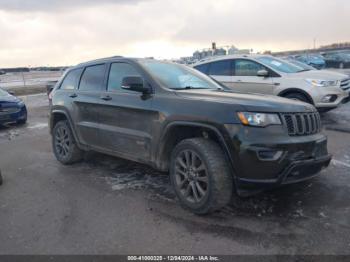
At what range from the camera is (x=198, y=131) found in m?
4.30

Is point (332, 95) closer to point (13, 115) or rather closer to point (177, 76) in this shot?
point (177, 76)

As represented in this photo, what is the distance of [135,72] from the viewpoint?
497 centimetres

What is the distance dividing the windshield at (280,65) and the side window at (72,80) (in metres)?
5.06

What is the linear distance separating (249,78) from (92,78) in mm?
4969

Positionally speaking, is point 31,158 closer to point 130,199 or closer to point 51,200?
point 51,200

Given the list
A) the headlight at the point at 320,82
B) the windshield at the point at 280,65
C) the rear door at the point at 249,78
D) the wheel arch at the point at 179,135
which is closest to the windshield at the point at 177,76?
the wheel arch at the point at 179,135

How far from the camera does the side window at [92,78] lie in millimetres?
5576

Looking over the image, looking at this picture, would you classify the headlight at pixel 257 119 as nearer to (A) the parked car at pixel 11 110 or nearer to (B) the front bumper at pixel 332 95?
(B) the front bumper at pixel 332 95

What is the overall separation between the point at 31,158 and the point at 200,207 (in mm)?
4316

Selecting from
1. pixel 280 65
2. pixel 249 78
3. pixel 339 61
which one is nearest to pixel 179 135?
pixel 249 78

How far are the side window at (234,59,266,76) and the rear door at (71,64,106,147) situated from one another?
494cm

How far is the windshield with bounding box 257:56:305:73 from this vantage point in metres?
9.34

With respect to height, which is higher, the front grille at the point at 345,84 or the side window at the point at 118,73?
the side window at the point at 118,73

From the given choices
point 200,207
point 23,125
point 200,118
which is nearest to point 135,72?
point 200,118
